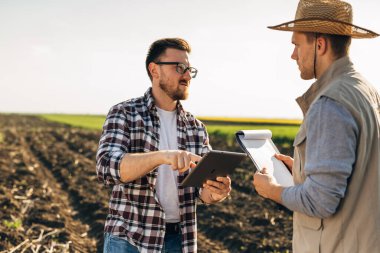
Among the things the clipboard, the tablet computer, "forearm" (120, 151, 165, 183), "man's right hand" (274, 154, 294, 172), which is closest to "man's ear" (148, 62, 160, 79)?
"forearm" (120, 151, 165, 183)

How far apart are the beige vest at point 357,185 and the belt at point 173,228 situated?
120 cm

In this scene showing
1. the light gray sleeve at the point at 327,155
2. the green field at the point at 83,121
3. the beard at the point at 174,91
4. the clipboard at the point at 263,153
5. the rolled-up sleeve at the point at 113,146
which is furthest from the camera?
→ the green field at the point at 83,121

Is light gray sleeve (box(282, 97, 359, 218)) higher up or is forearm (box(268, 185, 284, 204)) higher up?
light gray sleeve (box(282, 97, 359, 218))

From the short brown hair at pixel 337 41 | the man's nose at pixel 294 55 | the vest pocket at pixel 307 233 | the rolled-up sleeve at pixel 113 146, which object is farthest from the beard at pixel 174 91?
the vest pocket at pixel 307 233

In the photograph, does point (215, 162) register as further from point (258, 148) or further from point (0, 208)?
point (0, 208)

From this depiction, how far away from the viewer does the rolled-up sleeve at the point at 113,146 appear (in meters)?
3.40

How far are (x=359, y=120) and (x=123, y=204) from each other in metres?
1.62

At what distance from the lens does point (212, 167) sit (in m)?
3.23

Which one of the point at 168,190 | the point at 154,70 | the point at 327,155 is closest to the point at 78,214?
the point at 154,70

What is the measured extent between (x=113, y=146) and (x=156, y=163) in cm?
38

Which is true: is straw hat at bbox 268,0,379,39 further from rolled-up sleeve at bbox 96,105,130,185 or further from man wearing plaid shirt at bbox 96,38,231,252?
rolled-up sleeve at bbox 96,105,130,185

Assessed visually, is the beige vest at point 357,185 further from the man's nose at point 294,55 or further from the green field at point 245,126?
the green field at point 245,126

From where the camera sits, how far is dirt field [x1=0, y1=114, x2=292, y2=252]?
25.0 feet

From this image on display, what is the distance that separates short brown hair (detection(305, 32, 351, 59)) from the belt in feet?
5.01
